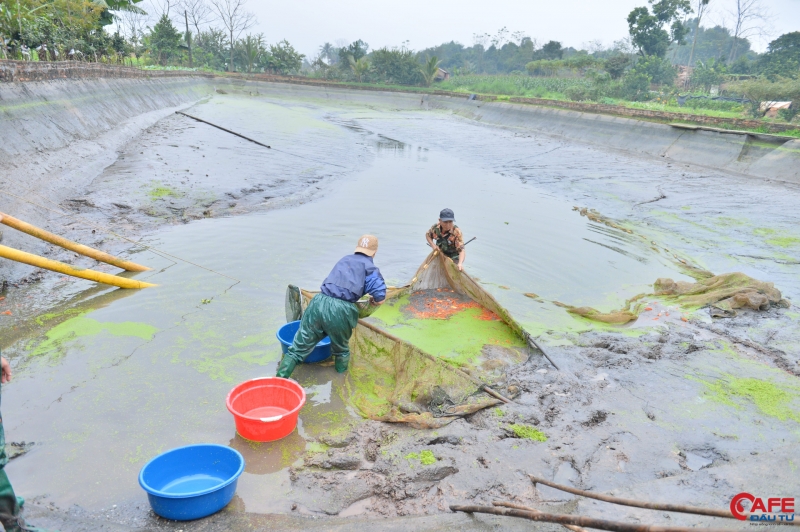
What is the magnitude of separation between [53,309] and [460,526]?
5.64 metres

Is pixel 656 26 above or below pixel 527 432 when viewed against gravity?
above

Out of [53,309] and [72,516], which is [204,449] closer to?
[72,516]

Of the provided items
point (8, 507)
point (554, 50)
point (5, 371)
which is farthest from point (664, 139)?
point (554, 50)

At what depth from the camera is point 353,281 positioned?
4.77 meters

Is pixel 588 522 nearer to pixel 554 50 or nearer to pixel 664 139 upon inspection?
pixel 664 139

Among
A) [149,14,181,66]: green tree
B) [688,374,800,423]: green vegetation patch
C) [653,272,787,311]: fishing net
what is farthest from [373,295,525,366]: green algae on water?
[149,14,181,66]: green tree

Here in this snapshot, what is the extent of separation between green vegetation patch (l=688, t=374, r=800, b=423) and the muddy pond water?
5.98 feet

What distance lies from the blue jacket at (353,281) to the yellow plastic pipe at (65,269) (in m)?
3.40

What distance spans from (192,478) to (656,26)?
4651 centimetres

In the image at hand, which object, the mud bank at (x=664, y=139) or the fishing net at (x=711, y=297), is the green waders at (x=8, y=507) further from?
the mud bank at (x=664, y=139)

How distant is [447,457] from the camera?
12.7ft

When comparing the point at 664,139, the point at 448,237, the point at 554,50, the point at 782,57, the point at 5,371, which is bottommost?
the point at 448,237

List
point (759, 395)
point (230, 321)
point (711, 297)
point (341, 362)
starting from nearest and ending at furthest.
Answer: point (759, 395) → point (341, 362) → point (230, 321) → point (711, 297)

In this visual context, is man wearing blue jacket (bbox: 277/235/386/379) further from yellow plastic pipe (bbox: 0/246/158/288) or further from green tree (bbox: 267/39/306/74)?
green tree (bbox: 267/39/306/74)
